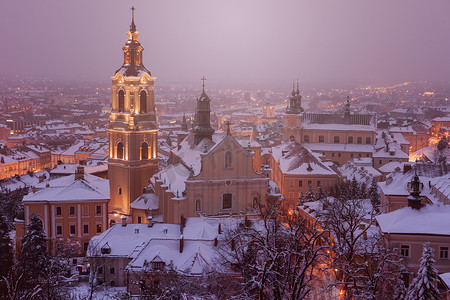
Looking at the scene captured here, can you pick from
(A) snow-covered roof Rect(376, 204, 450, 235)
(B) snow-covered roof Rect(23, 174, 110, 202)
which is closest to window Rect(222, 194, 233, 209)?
(B) snow-covered roof Rect(23, 174, 110, 202)

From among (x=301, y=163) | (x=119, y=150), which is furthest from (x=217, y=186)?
(x=301, y=163)

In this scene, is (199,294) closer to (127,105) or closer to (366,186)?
(127,105)

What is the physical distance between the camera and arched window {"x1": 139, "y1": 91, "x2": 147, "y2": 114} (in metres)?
49.7

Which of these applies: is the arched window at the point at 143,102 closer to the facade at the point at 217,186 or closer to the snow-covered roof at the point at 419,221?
the facade at the point at 217,186

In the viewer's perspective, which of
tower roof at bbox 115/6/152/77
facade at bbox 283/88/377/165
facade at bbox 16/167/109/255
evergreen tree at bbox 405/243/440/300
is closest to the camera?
evergreen tree at bbox 405/243/440/300

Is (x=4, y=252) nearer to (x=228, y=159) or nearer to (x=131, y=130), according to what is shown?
(x=228, y=159)

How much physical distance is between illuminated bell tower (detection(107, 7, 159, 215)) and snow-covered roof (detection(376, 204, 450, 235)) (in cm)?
2512

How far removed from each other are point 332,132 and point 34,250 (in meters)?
49.4

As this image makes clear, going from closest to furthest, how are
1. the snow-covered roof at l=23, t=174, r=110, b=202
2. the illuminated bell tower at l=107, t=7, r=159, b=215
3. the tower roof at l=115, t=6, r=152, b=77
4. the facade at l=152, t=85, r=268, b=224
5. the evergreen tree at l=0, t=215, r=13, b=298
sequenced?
the evergreen tree at l=0, t=215, r=13, b=298 → the facade at l=152, t=85, r=268, b=224 → the snow-covered roof at l=23, t=174, r=110, b=202 → the illuminated bell tower at l=107, t=7, r=159, b=215 → the tower roof at l=115, t=6, r=152, b=77

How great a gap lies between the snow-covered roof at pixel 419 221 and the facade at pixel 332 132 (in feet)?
142

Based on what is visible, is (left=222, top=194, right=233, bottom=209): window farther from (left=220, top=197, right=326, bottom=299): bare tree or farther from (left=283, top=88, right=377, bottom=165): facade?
(left=283, top=88, right=377, bottom=165): facade

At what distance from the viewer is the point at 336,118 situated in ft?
255

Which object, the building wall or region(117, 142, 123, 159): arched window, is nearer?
the building wall

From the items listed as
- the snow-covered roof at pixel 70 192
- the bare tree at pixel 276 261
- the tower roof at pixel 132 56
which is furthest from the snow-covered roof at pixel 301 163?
the bare tree at pixel 276 261
